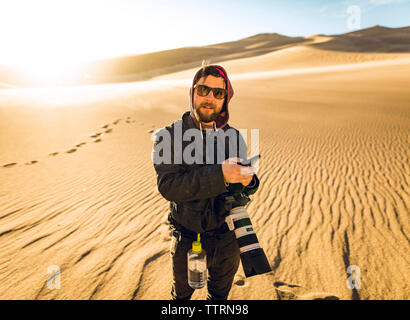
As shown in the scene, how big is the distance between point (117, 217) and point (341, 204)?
404 centimetres

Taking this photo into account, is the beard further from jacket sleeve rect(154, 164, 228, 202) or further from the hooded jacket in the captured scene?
jacket sleeve rect(154, 164, 228, 202)

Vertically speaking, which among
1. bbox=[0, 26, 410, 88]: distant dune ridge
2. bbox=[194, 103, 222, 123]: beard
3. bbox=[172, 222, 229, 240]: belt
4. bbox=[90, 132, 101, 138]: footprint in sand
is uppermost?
bbox=[0, 26, 410, 88]: distant dune ridge

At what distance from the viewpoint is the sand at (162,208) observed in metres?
2.75

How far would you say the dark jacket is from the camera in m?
1.39

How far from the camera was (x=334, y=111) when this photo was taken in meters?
10.8

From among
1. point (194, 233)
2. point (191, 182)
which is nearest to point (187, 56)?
point (194, 233)

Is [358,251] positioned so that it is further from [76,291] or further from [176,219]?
[76,291]

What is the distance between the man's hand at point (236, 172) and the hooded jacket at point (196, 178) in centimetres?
4

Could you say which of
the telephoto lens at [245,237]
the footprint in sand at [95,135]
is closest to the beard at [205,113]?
the telephoto lens at [245,237]

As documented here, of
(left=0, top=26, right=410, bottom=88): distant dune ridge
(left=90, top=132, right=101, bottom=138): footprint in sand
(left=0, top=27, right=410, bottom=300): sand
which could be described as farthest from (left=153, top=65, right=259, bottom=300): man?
(left=0, top=26, right=410, bottom=88): distant dune ridge

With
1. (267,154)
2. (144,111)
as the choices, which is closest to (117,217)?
(267,154)

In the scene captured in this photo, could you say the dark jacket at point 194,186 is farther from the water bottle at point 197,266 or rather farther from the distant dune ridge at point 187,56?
the distant dune ridge at point 187,56

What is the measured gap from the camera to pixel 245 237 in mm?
1504

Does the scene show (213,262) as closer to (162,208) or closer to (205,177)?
(205,177)
